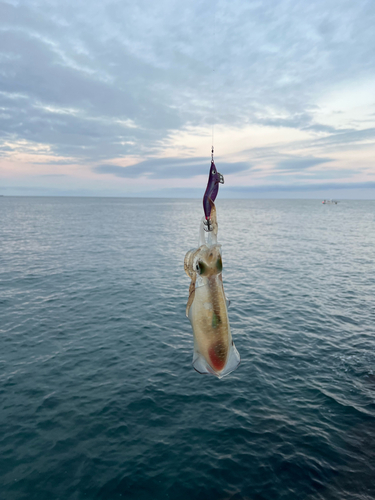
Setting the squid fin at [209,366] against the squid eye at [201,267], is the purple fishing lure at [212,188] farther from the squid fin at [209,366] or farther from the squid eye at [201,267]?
the squid fin at [209,366]

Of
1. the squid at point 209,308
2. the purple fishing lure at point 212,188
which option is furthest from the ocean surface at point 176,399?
the purple fishing lure at point 212,188

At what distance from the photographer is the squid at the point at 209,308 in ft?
13.7

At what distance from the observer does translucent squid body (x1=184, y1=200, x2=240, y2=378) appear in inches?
164

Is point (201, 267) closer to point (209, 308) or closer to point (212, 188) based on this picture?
point (209, 308)

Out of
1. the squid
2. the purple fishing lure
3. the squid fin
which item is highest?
the purple fishing lure

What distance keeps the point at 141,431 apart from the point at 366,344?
1799 centimetres

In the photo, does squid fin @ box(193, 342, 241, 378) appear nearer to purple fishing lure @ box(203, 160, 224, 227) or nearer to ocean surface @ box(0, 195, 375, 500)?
purple fishing lure @ box(203, 160, 224, 227)

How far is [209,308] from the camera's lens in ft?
14.2

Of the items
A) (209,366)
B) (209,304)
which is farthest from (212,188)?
(209,366)

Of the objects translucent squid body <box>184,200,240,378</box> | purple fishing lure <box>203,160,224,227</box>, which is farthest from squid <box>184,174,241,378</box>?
purple fishing lure <box>203,160,224,227</box>

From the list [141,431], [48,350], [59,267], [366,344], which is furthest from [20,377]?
[59,267]

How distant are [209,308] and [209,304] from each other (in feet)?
0.18

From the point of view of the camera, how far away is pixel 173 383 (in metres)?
19.2

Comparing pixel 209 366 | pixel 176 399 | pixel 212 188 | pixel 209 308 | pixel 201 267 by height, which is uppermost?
pixel 212 188
